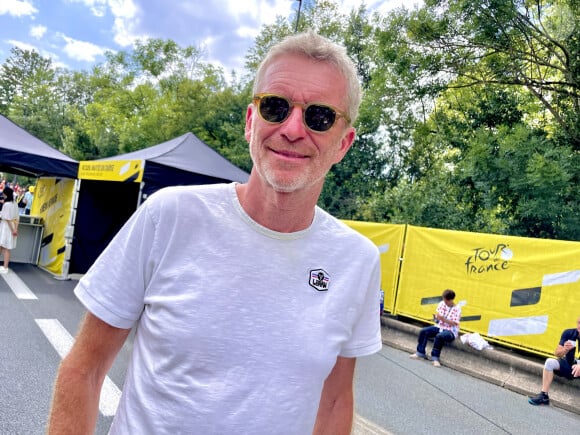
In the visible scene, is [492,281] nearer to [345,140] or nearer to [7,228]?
[345,140]

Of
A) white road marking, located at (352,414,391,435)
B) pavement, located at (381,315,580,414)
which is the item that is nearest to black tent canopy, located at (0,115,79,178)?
pavement, located at (381,315,580,414)

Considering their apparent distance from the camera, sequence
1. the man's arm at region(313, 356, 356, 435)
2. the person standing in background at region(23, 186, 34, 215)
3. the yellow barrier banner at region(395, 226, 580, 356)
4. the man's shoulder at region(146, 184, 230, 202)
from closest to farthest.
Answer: the man's shoulder at region(146, 184, 230, 202) → the man's arm at region(313, 356, 356, 435) → the yellow barrier banner at region(395, 226, 580, 356) → the person standing in background at region(23, 186, 34, 215)

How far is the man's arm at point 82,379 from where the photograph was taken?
1.09 metres

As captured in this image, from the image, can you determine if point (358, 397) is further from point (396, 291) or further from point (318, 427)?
point (396, 291)

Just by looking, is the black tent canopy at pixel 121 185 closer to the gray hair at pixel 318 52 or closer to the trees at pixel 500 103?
the trees at pixel 500 103

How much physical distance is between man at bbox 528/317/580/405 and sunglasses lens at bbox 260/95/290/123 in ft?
20.1

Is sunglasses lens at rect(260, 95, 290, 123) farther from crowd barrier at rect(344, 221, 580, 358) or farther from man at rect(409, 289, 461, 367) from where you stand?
man at rect(409, 289, 461, 367)

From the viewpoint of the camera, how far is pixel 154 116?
27109mm

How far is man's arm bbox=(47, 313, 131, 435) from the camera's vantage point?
1.09 m

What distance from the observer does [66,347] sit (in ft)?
16.7

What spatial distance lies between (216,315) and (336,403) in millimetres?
556

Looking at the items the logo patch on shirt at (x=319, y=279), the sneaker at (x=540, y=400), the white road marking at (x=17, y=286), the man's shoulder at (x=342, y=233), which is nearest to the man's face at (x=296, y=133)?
the man's shoulder at (x=342, y=233)

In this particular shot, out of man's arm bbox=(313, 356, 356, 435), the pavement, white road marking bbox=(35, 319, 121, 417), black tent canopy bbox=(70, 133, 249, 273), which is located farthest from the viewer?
black tent canopy bbox=(70, 133, 249, 273)

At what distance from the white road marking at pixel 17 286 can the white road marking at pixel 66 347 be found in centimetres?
189
